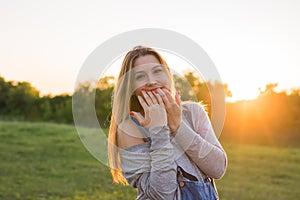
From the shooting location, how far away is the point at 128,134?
5.60ft

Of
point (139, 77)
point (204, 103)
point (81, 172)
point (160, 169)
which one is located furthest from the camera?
point (81, 172)

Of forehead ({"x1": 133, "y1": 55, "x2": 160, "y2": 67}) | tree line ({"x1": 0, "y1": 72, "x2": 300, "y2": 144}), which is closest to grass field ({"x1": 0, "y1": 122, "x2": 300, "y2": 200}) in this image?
tree line ({"x1": 0, "y1": 72, "x2": 300, "y2": 144})

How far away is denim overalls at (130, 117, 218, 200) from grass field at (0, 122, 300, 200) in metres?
5.30

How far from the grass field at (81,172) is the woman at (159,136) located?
5.29 metres

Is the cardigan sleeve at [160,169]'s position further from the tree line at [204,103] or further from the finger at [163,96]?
the tree line at [204,103]

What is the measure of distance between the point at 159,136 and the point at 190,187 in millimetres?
217

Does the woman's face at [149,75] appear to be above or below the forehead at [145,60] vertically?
below

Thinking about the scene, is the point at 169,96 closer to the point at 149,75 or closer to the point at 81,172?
the point at 149,75

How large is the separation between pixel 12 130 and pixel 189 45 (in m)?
14.1

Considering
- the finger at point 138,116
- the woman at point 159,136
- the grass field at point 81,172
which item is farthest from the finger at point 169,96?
the grass field at point 81,172

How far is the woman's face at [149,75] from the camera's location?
1.65 m

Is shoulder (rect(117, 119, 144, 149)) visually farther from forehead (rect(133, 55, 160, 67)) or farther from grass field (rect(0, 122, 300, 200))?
grass field (rect(0, 122, 300, 200))

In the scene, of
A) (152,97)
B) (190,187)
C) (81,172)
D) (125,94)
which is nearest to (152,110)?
(152,97)

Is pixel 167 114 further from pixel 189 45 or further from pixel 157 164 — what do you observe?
pixel 189 45
